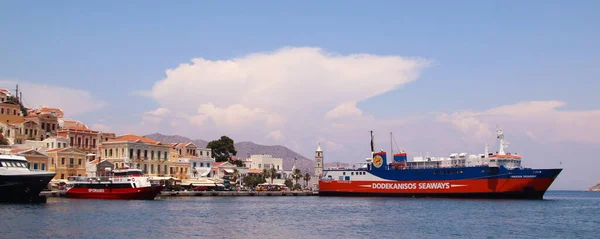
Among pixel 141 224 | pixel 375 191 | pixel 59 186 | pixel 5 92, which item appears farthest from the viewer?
pixel 5 92

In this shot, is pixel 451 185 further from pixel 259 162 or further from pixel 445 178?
pixel 259 162

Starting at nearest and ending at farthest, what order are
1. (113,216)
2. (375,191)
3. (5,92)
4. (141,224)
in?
1. (141,224)
2. (113,216)
3. (375,191)
4. (5,92)

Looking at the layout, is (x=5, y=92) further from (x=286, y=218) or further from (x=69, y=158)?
(x=286, y=218)

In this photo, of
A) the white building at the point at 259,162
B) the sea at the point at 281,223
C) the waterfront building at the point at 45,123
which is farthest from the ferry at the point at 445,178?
the waterfront building at the point at 45,123

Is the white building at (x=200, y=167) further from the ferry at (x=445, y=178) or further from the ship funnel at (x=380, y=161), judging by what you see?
the ship funnel at (x=380, y=161)

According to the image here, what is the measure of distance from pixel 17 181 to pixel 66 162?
2753cm

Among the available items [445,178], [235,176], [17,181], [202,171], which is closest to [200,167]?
[202,171]

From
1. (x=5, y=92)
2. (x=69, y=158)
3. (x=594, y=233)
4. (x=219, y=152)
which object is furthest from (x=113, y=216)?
(x=219, y=152)

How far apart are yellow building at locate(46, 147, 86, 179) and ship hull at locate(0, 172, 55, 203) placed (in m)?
24.8

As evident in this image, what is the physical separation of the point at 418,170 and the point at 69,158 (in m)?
43.4


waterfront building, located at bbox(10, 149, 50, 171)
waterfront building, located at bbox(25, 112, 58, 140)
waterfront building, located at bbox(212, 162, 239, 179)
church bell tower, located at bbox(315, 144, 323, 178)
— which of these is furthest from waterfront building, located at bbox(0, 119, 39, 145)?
church bell tower, located at bbox(315, 144, 323, 178)

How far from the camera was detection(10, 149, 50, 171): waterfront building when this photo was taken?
232 ft

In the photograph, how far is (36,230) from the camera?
3244 cm

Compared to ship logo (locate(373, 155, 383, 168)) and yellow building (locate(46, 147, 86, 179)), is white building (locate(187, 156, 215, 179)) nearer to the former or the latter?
yellow building (locate(46, 147, 86, 179))
